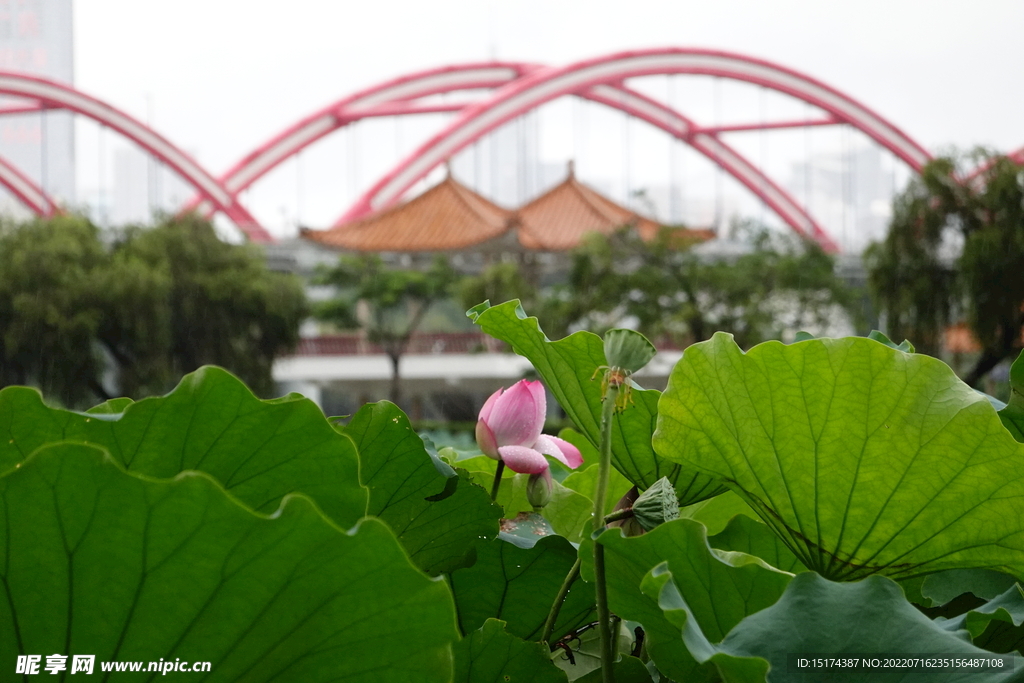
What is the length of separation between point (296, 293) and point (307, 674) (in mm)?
8685

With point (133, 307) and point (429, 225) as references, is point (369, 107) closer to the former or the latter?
point (429, 225)

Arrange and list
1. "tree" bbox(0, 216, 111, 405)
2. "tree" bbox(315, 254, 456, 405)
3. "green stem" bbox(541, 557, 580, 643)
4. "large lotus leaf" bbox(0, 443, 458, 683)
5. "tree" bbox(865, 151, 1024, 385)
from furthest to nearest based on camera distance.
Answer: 1. "tree" bbox(315, 254, 456, 405)
2. "tree" bbox(0, 216, 111, 405)
3. "tree" bbox(865, 151, 1024, 385)
4. "green stem" bbox(541, 557, 580, 643)
5. "large lotus leaf" bbox(0, 443, 458, 683)

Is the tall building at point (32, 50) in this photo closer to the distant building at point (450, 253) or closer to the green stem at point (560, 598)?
the distant building at point (450, 253)

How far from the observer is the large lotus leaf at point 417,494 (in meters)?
0.30

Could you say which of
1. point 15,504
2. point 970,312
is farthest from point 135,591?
point 970,312

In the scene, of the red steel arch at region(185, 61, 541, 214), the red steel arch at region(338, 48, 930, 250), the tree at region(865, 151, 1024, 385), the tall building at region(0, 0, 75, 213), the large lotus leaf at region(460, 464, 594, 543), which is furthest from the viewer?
the tall building at region(0, 0, 75, 213)

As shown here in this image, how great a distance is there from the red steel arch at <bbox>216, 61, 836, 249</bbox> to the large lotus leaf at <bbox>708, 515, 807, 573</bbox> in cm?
1137

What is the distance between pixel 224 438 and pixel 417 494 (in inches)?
3.3

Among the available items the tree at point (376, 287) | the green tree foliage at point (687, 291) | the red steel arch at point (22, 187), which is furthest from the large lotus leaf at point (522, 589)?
the red steel arch at point (22, 187)

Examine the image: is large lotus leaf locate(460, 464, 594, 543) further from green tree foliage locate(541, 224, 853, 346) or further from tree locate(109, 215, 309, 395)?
tree locate(109, 215, 309, 395)

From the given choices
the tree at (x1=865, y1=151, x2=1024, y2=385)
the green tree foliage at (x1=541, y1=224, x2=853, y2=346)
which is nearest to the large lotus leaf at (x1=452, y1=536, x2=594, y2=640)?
the green tree foliage at (x1=541, y1=224, x2=853, y2=346)

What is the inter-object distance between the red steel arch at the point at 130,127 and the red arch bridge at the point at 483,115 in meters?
0.01

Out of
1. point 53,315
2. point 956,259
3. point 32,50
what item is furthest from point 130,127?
point 956,259

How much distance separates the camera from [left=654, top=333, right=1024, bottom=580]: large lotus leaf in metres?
0.27
